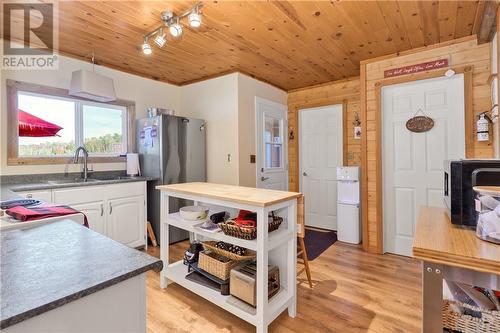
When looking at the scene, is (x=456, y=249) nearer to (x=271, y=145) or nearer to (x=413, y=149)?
(x=413, y=149)

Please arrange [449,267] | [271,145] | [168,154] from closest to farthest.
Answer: [449,267], [168,154], [271,145]

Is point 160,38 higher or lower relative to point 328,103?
higher

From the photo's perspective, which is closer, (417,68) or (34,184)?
(34,184)

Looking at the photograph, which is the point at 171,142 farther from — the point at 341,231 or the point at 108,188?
the point at 341,231

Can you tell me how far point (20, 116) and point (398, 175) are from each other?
4406 millimetres

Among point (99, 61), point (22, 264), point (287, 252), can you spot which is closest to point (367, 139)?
point (287, 252)

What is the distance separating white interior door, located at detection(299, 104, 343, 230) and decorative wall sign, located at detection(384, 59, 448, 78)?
1056 millimetres

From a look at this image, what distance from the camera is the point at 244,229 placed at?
1.76 metres

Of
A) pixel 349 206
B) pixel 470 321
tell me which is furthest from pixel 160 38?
pixel 349 206

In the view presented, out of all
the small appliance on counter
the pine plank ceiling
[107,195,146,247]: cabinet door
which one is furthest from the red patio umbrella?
the small appliance on counter

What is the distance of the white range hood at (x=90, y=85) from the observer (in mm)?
2826

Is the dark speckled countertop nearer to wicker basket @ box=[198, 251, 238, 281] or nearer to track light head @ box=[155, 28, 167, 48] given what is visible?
wicker basket @ box=[198, 251, 238, 281]

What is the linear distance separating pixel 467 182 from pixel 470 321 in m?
0.61

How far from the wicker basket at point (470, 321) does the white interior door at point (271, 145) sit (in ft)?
10.00
